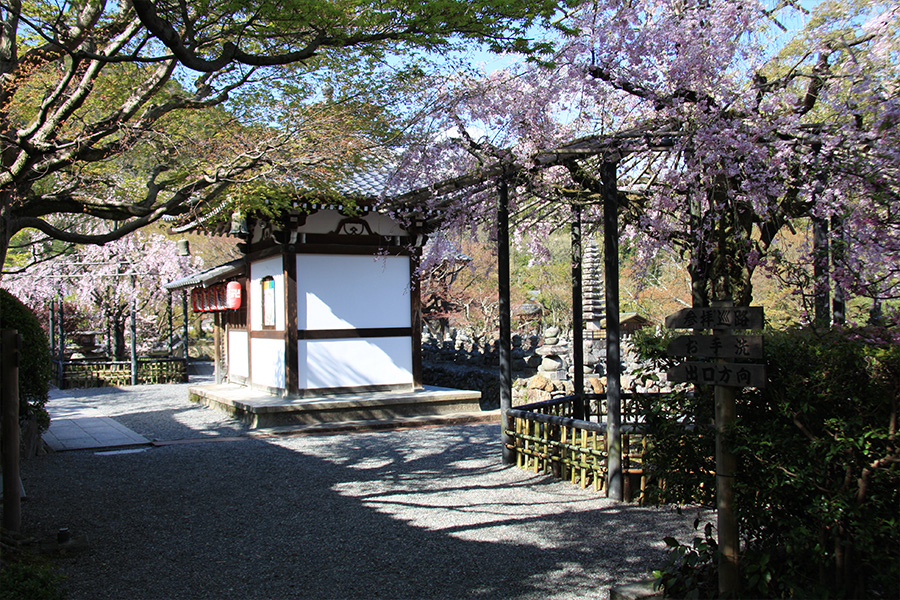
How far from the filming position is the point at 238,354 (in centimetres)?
1488

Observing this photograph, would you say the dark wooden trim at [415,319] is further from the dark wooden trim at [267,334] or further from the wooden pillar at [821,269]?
the wooden pillar at [821,269]

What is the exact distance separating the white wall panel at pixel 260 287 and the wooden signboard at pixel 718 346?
938cm

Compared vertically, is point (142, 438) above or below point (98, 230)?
below

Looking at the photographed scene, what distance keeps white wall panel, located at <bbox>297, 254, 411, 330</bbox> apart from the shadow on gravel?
3663 millimetres

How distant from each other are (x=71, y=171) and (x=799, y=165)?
739 cm

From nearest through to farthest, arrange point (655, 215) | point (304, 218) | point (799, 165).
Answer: point (799, 165)
point (655, 215)
point (304, 218)

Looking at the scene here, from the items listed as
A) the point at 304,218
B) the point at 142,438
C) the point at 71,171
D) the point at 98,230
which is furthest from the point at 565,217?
the point at 98,230

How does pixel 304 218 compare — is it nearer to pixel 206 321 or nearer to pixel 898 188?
pixel 898 188

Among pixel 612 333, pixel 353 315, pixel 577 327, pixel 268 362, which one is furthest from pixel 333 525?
pixel 268 362

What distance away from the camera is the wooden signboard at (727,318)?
130 inches

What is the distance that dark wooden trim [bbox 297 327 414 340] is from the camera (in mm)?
11781

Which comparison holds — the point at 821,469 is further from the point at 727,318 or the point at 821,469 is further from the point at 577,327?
the point at 577,327

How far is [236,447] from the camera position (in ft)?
31.0

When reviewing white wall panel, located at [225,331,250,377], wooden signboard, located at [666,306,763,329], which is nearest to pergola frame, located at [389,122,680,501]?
wooden signboard, located at [666,306,763,329]
